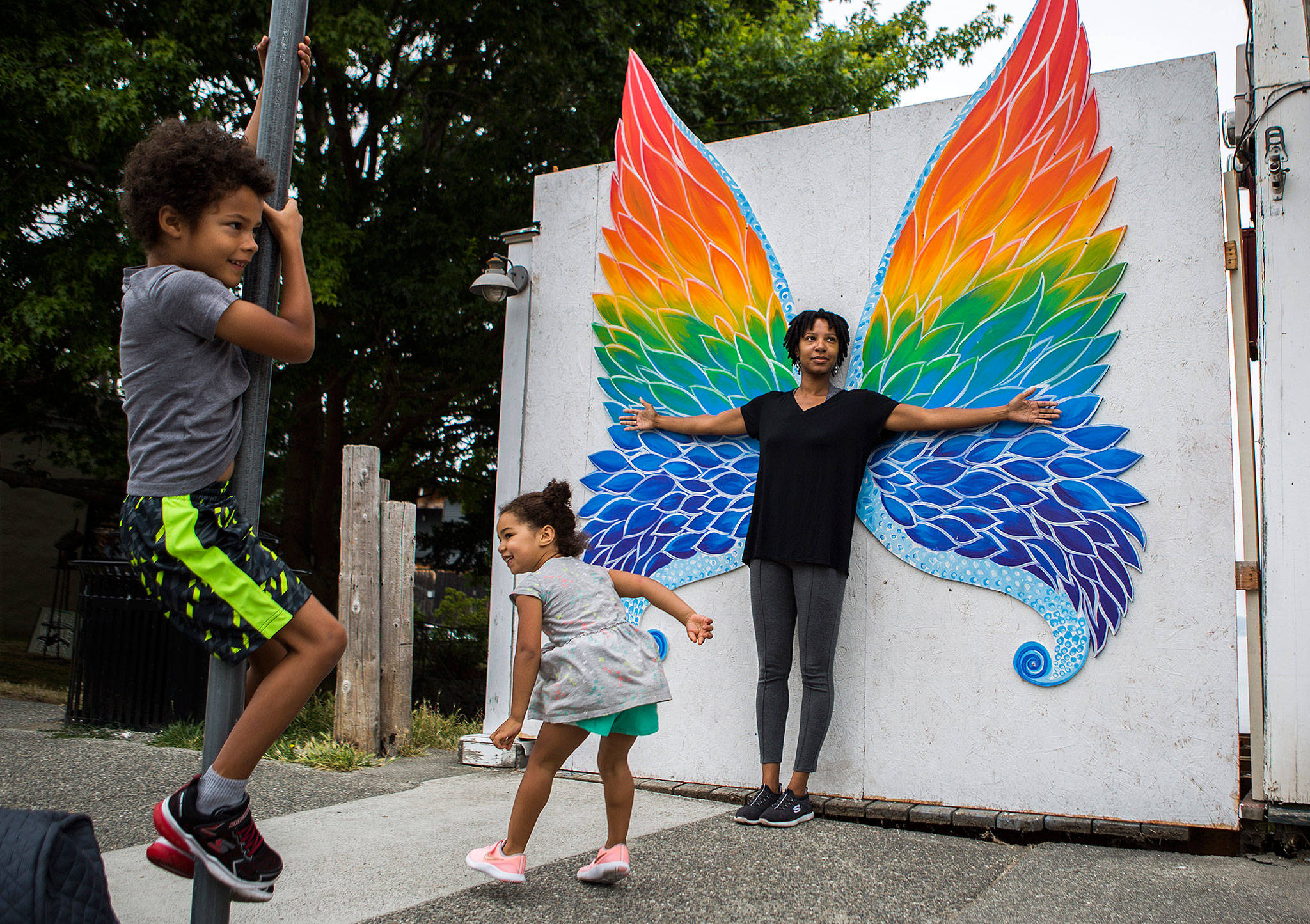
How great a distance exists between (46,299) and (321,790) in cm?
598

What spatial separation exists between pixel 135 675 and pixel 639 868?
449 centimetres

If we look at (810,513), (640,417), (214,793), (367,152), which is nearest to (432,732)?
(640,417)

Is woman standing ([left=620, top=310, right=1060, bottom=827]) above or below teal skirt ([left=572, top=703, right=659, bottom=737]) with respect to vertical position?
above

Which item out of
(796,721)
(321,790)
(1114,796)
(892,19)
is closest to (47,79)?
(321,790)

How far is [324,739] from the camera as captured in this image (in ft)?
18.0

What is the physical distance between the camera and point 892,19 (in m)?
15.0

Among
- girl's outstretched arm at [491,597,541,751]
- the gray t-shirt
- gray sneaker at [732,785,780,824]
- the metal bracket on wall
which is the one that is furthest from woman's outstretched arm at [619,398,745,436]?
the gray t-shirt

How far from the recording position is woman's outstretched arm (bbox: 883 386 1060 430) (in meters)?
4.22

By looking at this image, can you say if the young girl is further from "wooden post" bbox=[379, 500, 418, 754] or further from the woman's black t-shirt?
"wooden post" bbox=[379, 500, 418, 754]

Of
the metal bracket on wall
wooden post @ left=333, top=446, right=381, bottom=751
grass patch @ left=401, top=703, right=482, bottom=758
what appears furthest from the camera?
grass patch @ left=401, top=703, right=482, bottom=758

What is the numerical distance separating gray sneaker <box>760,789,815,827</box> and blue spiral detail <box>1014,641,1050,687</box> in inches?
42.7

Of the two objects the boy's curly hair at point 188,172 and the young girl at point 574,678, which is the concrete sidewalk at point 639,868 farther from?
the boy's curly hair at point 188,172

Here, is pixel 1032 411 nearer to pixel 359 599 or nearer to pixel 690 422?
pixel 690 422

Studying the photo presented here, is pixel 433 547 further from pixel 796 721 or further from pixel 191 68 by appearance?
pixel 796 721
